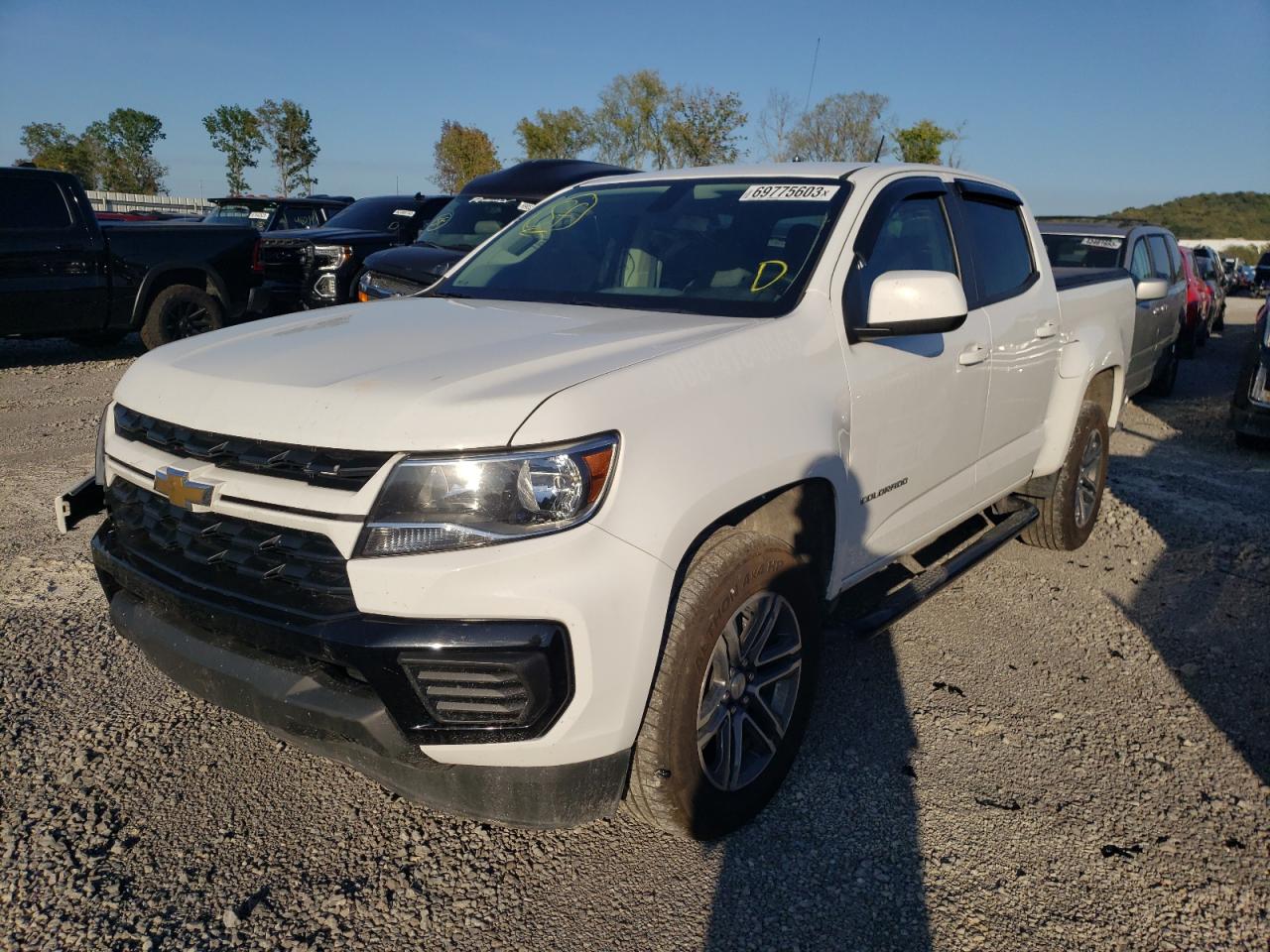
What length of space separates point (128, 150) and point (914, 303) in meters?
55.7

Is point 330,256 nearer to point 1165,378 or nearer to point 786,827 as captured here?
point 1165,378

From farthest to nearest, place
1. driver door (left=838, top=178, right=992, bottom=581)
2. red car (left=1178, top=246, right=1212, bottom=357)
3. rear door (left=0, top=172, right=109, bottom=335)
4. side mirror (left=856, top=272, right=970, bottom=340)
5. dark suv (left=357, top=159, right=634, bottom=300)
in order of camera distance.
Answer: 1. red car (left=1178, top=246, right=1212, bottom=357)
2. rear door (left=0, top=172, right=109, bottom=335)
3. dark suv (left=357, top=159, right=634, bottom=300)
4. driver door (left=838, top=178, right=992, bottom=581)
5. side mirror (left=856, top=272, right=970, bottom=340)

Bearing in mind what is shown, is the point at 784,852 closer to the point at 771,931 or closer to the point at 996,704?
the point at 771,931

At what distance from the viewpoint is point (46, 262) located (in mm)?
8898

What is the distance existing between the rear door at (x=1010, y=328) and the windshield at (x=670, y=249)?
1.02 metres

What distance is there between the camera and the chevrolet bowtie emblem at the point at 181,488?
2283 millimetres

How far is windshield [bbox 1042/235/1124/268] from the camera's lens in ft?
30.0

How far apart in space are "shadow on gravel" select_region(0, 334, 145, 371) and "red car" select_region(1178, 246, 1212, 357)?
499 inches

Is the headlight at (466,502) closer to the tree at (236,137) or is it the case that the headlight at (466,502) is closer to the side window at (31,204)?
the side window at (31,204)

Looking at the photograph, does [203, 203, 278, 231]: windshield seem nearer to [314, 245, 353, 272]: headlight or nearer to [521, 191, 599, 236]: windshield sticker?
[314, 245, 353, 272]: headlight

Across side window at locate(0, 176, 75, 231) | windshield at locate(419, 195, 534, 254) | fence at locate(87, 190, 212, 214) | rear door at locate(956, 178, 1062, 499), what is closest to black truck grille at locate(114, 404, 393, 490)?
rear door at locate(956, 178, 1062, 499)

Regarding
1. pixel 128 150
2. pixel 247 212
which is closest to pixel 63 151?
pixel 128 150

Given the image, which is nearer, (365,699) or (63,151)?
(365,699)

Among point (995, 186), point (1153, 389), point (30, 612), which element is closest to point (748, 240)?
point (995, 186)
